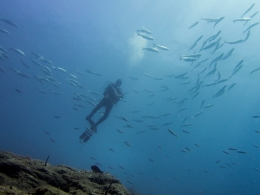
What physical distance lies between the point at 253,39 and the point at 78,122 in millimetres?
82973

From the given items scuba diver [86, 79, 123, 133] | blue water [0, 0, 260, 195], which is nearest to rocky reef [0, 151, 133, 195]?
scuba diver [86, 79, 123, 133]

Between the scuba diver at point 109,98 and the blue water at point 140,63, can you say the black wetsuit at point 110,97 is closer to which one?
the scuba diver at point 109,98

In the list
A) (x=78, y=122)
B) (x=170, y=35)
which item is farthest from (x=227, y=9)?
(x=78, y=122)

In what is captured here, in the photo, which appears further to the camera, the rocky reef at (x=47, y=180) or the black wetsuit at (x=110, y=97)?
the black wetsuit at (x=110, y=97)

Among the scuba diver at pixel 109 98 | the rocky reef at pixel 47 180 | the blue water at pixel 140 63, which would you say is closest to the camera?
the rocky reef at pixel 47 180

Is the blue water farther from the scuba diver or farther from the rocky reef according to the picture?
the rocky reef

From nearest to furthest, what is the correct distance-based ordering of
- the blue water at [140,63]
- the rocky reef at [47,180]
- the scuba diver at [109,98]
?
the rocky reef at [47,180]
the scuba diver at [109,98]
the blue water at [140,63]

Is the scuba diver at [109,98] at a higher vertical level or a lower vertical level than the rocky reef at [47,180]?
higher

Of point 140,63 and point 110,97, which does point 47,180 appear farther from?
point 140,63

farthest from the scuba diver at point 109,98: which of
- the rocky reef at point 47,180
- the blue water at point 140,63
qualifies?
the rocky reef at point 47,180

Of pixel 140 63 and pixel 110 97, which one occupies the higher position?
pixel 140 63

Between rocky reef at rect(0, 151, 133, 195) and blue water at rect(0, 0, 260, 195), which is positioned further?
blue water at rect(0, 0, 260, 195)

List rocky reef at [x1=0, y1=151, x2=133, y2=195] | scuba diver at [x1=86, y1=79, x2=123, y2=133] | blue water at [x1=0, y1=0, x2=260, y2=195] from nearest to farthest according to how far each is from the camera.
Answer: rocky reef at [x1=0, y1=151, x2=133, y2=195], scuba diver at [x1=86, y1=79, x2=123, y2=133], blue water at [x1=0, y1=0, x2=260, y2=195]

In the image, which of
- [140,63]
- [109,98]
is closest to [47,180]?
[109,98]
